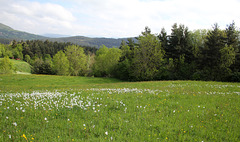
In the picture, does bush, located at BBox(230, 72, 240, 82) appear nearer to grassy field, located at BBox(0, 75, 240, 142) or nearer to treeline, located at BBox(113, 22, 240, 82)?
treeline, located at BBox(113, 22, 240, 82)

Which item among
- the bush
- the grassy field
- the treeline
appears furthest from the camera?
the treeline

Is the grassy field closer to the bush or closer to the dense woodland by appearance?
the bush

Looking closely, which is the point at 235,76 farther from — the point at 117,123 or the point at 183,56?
the point at 117,123

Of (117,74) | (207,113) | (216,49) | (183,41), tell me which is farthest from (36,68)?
(207,113)

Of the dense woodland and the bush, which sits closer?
the bush

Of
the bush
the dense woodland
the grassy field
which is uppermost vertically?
the dense woodland

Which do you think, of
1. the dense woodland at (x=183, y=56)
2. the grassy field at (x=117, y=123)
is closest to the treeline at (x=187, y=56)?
Answer: the dense woodland at (x=183, y=56)

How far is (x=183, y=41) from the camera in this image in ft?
138

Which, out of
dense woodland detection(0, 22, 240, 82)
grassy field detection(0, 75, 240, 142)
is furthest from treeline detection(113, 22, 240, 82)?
grassy field detection(0, 75, 240, 142)

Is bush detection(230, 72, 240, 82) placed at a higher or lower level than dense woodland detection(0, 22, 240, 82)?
lower

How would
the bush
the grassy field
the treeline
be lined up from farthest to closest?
the treeline < the bush < the grassy field

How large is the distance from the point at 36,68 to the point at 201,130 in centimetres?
9237

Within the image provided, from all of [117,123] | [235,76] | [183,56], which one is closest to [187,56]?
[183,56]

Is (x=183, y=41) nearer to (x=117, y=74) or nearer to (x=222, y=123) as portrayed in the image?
(x=117, y=74)
